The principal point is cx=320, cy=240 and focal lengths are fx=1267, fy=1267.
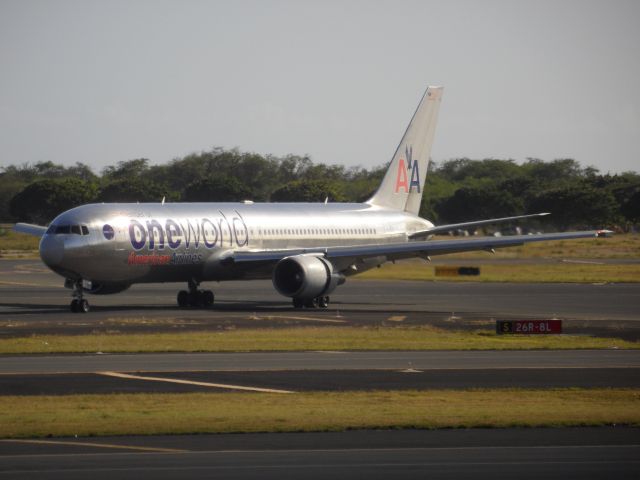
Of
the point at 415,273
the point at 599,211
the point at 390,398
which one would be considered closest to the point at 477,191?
the point at 599,211

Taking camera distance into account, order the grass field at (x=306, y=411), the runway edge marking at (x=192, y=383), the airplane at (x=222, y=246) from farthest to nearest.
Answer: the airplane at (x=222, y=246) → the runway edge marking at (x=192, y=383) → the grass field at (x=306, y=411)

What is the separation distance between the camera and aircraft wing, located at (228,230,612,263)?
51.2 metres

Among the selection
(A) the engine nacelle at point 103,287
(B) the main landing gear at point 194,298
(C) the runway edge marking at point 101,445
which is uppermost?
(A) the engine nacelle at point 103,287

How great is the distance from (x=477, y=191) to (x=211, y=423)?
13608 cm

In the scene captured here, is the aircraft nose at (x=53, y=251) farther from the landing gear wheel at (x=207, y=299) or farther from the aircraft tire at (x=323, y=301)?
the aircraft tire at (x=323, y=301)

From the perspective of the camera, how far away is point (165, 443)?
20.8 metres

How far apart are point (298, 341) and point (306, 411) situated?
45.4 feet

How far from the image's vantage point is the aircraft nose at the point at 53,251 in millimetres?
48594

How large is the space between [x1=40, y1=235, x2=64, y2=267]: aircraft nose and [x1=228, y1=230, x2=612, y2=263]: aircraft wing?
7.83 meters

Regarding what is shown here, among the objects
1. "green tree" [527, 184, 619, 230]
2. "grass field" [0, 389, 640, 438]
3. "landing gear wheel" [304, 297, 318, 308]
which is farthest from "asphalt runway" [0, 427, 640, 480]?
"green tree" [527, 184, 619, 230]

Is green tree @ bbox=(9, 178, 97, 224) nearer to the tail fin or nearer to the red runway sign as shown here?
the tail fin

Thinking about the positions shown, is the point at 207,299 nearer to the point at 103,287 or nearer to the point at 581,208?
the point at 103,287

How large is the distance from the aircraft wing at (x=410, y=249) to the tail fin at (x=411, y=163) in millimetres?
10285

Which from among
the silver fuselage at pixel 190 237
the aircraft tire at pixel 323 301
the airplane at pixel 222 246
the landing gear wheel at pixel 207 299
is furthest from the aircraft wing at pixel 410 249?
the landing gear wheel at pixel 207 299
